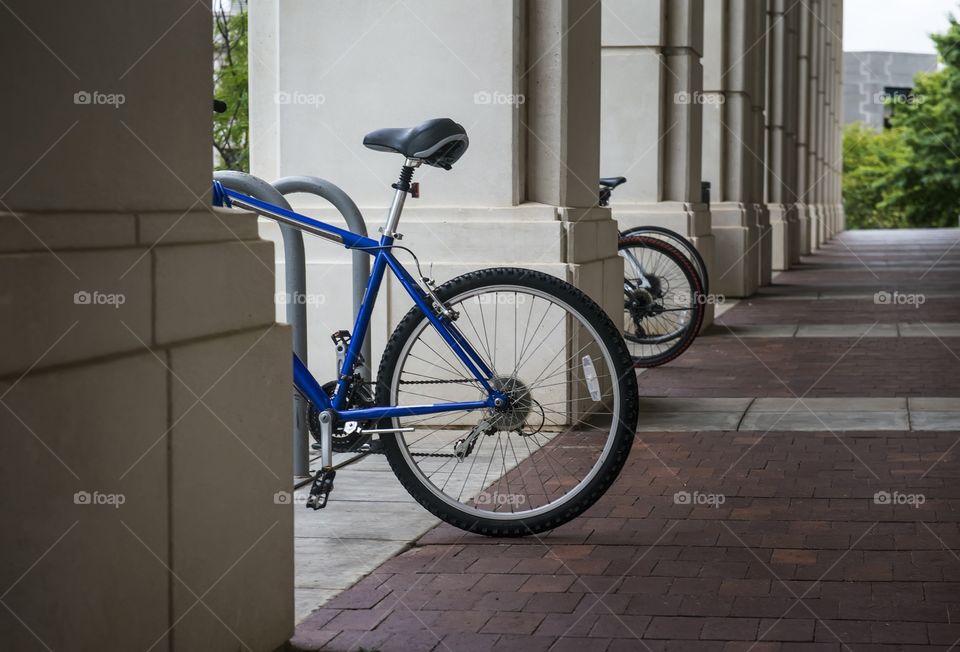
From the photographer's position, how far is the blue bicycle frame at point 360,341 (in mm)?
4336

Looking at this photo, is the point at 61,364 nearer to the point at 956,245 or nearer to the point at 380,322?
the point at 380,322

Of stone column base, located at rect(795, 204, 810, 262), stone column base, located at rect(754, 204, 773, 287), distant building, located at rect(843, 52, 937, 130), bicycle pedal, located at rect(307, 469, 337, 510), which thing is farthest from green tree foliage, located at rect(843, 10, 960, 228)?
bicycle pedal, located at rect(307, 469, 337, 510)

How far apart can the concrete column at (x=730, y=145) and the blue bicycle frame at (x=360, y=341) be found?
10.1 metres

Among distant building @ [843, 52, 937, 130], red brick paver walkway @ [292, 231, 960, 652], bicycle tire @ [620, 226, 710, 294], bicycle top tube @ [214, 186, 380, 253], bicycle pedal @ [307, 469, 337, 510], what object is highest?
distant building @ [843, 52, 937, 130]

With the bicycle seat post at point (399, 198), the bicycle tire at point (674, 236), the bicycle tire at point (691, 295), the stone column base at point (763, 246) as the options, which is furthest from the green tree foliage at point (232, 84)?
the bicycle seat post at point (399, 198)

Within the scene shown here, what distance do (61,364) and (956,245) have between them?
31.1 meters

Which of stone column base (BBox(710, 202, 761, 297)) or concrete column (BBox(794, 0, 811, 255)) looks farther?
concrete column (BBox(794, 0, 811, 255))

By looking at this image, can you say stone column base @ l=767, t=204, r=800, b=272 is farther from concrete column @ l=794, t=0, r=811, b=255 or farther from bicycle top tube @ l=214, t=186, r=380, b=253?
bicycle top tube @ l=214, t=186, r=380, b=253

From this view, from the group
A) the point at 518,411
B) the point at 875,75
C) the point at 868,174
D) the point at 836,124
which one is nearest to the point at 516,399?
the point at 518,411

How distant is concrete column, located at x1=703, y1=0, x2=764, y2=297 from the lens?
1484 cm

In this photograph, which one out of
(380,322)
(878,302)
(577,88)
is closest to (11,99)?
(380,322)

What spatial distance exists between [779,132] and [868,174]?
6804 centimetres

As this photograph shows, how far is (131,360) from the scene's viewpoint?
8.68ft

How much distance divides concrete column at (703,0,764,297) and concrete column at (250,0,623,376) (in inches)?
301
